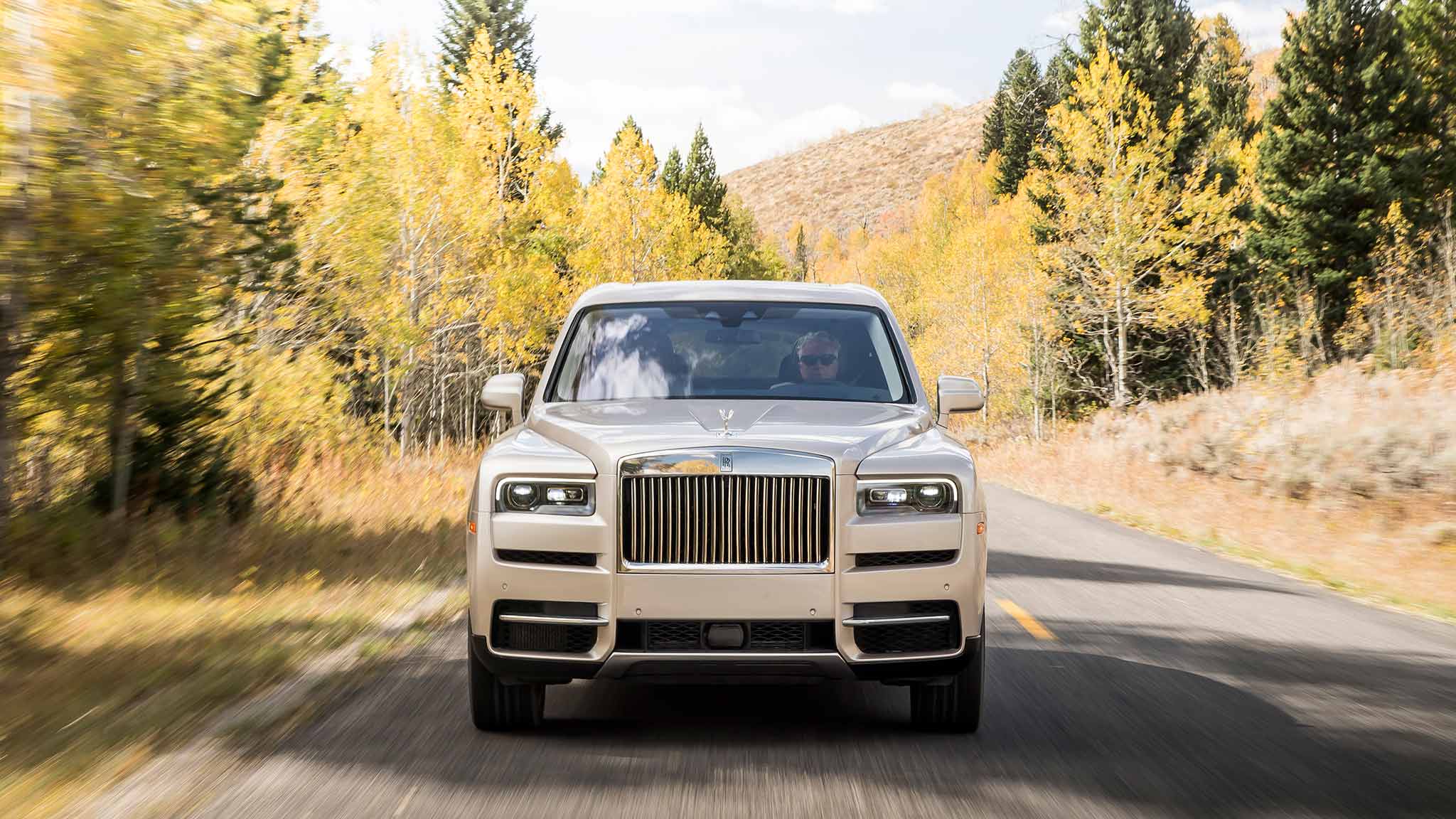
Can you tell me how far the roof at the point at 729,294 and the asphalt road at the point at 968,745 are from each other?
194 centimetres

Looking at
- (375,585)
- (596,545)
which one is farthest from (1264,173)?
(596,545)

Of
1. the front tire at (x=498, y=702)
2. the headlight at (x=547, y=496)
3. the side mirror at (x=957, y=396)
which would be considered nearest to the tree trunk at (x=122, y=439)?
the front tire at (x=498, y=702)

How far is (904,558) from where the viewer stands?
5.04 meters

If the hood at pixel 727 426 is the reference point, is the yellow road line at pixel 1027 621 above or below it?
below

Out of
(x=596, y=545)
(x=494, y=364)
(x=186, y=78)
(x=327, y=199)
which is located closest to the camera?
(x=596, y=545)

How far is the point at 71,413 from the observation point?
9.65m

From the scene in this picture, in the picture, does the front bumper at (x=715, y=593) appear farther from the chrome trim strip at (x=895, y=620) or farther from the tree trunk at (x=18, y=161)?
the tree trunk at (x=18, y=161)

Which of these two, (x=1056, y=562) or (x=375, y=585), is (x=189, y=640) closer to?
(x=375, y=585)

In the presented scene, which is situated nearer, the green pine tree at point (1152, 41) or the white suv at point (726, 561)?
the white suv at point (726, 561)

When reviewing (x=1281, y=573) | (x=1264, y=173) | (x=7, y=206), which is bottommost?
(x=1281, y=573)

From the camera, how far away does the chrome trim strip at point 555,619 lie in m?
4.93

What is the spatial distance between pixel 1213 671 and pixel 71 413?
8.06 meters

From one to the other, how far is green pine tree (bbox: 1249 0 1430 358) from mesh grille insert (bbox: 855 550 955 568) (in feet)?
113

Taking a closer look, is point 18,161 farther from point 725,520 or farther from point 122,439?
point 725,520
